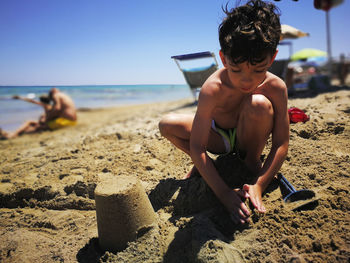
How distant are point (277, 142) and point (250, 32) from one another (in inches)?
29.4

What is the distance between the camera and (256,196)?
156cm

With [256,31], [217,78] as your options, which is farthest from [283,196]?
[256,31]

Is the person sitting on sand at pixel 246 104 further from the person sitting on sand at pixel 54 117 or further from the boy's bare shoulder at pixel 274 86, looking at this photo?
the person sitting on sand at pixel 54 117

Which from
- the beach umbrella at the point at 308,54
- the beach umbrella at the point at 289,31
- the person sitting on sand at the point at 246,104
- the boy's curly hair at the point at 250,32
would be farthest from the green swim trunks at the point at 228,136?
the beach umbrella at the point at 308,54

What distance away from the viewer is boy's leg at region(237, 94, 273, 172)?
1670 millimetres

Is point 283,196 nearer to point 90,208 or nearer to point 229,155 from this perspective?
point 229,155

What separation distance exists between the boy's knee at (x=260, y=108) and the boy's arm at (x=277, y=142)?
0.24 ft

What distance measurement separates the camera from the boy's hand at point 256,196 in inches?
59.4

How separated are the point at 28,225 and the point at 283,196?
197 centimetres

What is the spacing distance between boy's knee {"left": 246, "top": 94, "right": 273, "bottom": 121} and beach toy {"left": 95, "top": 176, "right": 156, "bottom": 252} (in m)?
0.90

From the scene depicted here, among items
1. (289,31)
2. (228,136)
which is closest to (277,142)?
(228,136)

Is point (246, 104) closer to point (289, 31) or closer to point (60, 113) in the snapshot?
point (289, 31)

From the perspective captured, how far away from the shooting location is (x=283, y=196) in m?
1.70

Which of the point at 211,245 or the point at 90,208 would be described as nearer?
the point at 211,245
